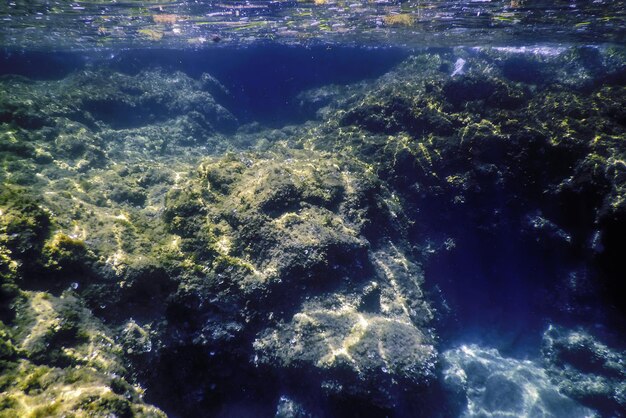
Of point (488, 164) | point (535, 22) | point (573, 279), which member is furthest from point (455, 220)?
point (535, 22)

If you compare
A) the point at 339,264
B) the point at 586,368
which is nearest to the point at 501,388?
the point at 586,368

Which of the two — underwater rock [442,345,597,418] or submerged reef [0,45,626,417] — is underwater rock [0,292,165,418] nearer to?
submerged reef [0,45,626,417]

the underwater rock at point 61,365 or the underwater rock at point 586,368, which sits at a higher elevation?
the underwater rock at point 61,365

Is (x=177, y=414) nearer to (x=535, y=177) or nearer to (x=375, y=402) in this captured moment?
(x=375, y=402)

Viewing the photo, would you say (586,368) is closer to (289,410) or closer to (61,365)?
(289,410)

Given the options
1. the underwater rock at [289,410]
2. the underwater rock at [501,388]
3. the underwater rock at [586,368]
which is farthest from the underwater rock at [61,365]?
the underwater rock at [586,368]

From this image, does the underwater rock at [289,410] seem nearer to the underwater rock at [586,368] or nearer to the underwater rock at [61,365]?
the underwater rock at [61,365]

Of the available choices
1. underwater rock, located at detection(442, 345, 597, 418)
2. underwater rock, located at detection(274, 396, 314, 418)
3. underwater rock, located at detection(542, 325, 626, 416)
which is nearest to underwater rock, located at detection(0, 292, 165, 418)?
underwater rock, located at detection(274, 396, 314, 418)
